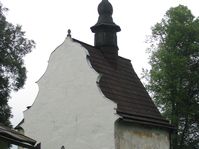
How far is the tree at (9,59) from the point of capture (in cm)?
2470

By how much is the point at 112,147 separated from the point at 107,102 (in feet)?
5.65

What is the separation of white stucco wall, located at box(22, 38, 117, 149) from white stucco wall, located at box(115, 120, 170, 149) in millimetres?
505

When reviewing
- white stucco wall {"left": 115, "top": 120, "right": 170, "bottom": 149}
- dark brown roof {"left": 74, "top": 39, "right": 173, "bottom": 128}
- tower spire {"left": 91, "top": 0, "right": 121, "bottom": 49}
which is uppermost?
tower spire {"left": 91, "top": 0, "right": 121, "bottom": 49}

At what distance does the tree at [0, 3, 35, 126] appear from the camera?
24.7 m

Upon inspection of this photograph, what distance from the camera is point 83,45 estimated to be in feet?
66.2

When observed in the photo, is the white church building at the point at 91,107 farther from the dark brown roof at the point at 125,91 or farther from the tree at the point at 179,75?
the tree at the point at 179,75

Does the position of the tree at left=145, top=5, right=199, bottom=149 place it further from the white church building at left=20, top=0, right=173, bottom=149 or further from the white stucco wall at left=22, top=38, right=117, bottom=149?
the white stucco wall at left=22, top=38, right=117, bottom=149

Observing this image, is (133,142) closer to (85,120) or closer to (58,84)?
(85,120)

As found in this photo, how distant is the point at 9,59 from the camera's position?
24.5m

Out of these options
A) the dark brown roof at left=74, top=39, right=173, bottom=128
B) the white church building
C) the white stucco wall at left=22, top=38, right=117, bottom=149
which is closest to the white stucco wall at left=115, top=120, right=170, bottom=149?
the white church building

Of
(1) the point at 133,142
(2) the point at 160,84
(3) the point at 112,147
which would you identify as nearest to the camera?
(3) the point at 112,147

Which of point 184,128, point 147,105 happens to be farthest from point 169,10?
point 147,105

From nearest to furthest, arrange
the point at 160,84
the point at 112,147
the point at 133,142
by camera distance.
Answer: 1. the point at 112,147
2. the point at 133,142
3. the point at 160,84

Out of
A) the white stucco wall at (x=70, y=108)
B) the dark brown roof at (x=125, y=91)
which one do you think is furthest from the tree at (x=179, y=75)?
the white stucco wall at (x=70, y=108)
